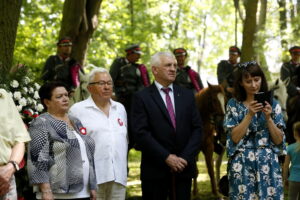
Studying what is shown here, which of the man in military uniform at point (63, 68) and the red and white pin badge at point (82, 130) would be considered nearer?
the red and white pin badge at point (82, 130)

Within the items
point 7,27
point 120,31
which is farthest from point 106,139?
point 120,31

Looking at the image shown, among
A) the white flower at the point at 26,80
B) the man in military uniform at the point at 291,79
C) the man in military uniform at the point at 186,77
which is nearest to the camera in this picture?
the white flower at the point at 26,80

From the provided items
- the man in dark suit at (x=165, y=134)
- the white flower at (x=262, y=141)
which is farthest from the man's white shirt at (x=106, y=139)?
the white flower at (x=262, y=141)

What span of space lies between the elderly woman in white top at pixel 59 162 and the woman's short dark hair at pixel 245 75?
189cm

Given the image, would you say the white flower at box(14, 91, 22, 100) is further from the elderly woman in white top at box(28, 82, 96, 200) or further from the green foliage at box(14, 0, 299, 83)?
the green foliage at box(14, 0, 299, 83)

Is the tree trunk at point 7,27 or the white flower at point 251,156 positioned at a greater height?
the tree trunk at point 7,27

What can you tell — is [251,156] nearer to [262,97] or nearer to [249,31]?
[262,97]

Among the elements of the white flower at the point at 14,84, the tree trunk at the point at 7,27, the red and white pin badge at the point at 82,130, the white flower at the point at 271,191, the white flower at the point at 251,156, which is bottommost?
the white flower at the point at 271,191

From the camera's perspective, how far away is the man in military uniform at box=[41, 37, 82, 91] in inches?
474

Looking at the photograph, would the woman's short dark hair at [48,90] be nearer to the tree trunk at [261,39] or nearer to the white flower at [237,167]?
the white flower at [237,167]

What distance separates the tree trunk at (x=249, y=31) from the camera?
15.5 meters

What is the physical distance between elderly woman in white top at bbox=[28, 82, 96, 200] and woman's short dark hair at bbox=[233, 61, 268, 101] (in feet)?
6.19

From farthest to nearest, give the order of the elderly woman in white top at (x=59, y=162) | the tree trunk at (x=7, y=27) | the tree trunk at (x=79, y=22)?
the tree trunk at (x=79, y=22) < the tree trunk at (x=7, y=27) < the elderly woman in white top at (x=59, y=162)

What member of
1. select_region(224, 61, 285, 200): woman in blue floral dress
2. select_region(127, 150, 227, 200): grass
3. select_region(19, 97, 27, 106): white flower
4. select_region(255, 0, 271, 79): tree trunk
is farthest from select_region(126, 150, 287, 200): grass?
select_region(255, 0, 271, 79): tree trunk
